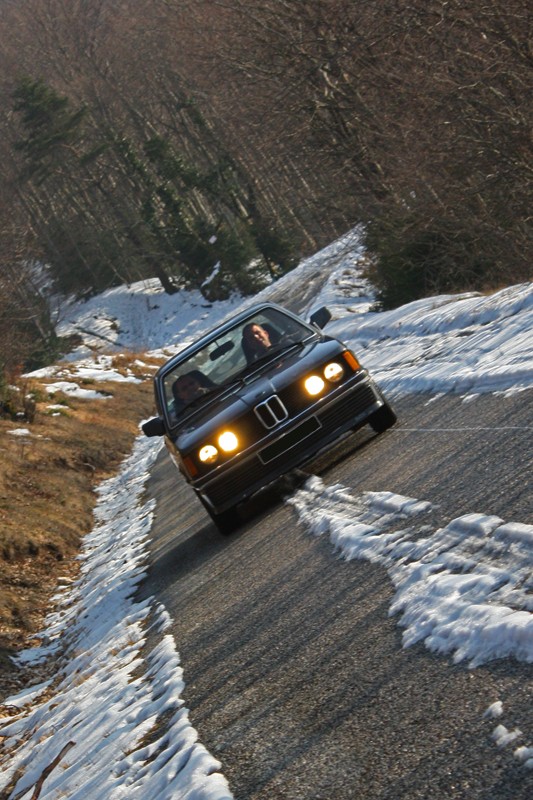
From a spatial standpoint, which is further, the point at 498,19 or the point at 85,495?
the point at 85,495

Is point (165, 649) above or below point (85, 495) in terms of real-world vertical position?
below

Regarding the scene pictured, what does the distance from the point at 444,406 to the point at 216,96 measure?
153 ft

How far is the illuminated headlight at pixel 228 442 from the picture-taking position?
9023mm

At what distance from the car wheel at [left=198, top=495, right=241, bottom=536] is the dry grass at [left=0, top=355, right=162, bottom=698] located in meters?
2.31

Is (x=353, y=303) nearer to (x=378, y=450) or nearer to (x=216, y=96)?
(x=378, y=450)

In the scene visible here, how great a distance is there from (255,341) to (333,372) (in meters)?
1.12

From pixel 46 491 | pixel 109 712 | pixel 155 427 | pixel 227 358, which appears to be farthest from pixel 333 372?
pixel 46 491

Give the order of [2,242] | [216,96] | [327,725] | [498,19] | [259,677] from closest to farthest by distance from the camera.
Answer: [327,725] < [259,677] < [498,19] < [2,242] < [216,96]

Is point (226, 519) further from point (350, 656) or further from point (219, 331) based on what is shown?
point (350, 656)

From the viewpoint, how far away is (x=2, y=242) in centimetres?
4538

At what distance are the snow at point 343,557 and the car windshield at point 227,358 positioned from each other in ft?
4.72

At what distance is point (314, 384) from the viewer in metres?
9.19

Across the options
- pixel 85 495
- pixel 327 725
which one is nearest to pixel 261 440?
pixel 327 725

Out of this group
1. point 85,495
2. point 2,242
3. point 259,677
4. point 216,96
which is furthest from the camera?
point 216,96
